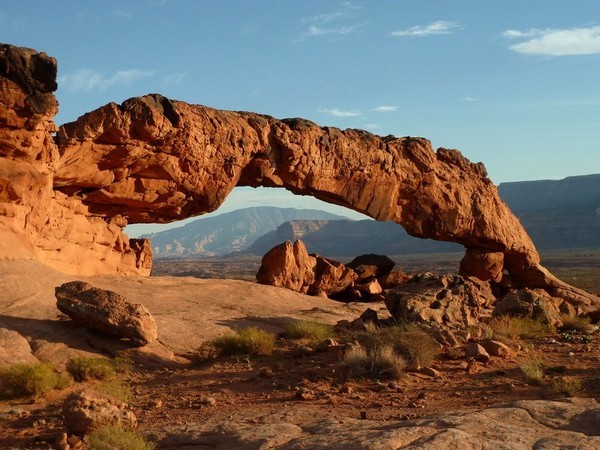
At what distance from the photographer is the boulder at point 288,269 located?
82.1 ft

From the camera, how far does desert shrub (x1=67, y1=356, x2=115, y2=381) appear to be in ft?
38.7

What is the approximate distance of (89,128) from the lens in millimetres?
18453

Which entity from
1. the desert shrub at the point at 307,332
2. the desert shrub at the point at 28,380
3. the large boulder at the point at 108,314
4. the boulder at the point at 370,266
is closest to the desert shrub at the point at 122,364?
the large boulder at the point at 108,314

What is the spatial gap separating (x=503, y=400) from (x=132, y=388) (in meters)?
5.71

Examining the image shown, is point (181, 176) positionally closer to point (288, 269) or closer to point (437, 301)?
point (288, 269)

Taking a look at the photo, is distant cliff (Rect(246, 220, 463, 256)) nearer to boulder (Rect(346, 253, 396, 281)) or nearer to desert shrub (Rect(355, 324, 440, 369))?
boulder (Rect(346, 253, 396, 281))

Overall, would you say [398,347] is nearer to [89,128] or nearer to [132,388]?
[132,388]

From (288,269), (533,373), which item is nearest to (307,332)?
(533,373)

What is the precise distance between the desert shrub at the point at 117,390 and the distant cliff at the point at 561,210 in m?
118

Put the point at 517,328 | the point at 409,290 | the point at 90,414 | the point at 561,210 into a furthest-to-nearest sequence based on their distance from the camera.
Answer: the point at 561,210, the point at 409,290, the point at 517,328, the point at 90,414

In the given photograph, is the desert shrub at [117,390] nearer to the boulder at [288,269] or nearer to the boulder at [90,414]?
the boulder at [90,414]

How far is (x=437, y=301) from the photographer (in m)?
16.1

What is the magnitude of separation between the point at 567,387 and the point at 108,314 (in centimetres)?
804

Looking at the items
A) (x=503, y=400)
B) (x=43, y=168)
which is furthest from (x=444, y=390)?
(x=43, y=168)
